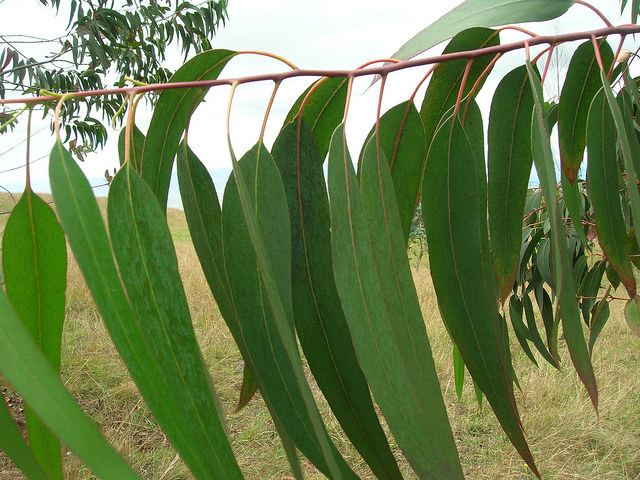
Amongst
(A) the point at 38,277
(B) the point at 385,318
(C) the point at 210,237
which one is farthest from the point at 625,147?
(A) the point at 38,277

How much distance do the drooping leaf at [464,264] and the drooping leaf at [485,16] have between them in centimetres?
7

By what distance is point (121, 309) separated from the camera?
264mm

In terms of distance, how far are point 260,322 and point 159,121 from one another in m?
0.19

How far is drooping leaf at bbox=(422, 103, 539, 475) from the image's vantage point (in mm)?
409

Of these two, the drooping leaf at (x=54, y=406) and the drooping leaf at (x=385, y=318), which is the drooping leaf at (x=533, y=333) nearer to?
the drooping leaf at (x=385, y=318)

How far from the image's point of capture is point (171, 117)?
43 cm

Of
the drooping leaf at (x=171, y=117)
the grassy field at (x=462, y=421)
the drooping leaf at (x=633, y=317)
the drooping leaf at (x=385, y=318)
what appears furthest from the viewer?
the grassy field at (x=462, y=421)

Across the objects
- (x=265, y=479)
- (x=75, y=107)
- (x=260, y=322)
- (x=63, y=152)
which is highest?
(x=75, y=107)

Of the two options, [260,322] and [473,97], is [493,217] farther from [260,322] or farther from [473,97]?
[260,322]

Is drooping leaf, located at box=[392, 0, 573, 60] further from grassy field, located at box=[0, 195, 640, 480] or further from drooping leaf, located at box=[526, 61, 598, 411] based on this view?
grassy field, located at box=[0, 195, 640, 480]

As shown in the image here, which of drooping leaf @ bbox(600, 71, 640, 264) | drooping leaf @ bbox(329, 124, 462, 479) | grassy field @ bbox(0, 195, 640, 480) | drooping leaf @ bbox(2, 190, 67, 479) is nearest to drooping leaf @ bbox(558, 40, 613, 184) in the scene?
drooping leaf @ bbox(600, 71, 640, 264)

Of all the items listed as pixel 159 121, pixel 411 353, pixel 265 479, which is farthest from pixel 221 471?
pixel 265 479

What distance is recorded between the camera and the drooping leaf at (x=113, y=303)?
0.83 feet

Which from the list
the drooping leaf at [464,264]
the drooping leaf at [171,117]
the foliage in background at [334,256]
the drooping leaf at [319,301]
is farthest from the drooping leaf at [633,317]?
the drooping leaf at [171,117]
